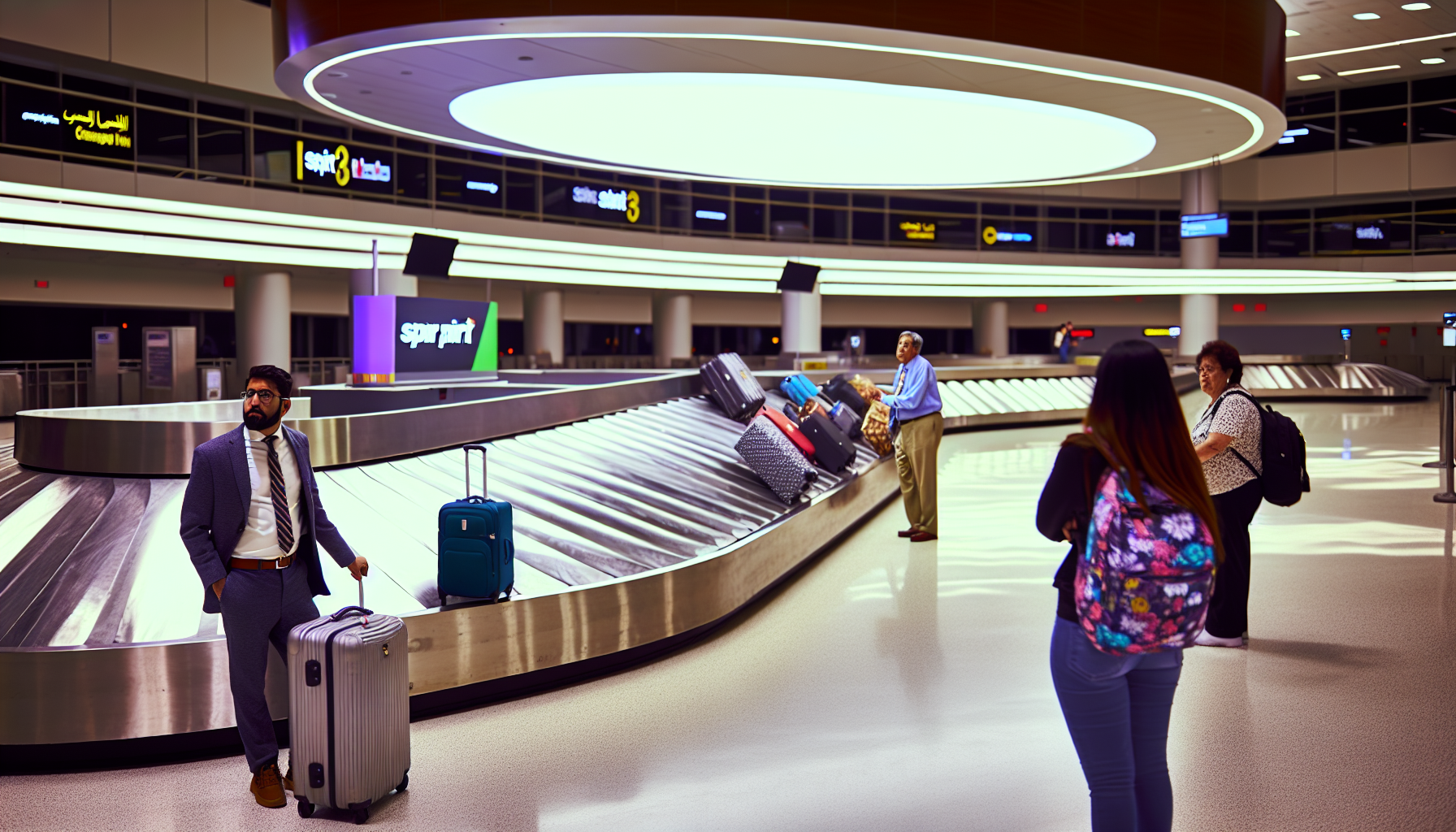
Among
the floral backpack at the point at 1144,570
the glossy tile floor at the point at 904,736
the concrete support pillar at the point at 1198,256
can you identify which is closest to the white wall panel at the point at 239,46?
the glossy tile floor at the point at 904,736

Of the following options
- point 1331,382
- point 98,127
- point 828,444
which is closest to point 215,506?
point 828,444

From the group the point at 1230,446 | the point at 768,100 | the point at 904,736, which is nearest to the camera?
the point at 904,736

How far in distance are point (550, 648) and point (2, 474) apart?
160 inches

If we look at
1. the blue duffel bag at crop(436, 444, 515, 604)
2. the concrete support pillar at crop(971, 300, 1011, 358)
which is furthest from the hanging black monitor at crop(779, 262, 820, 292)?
the concrete support pillar at crop(971, 300, 1011, 358)

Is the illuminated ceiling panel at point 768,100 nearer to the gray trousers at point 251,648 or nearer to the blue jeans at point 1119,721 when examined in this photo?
the gray trousers at point 251,648

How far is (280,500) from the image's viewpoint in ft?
11.9

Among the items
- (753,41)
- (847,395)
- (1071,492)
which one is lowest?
(1071,492)

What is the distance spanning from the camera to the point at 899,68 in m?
10.8

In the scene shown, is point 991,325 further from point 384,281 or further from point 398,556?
point 398,556

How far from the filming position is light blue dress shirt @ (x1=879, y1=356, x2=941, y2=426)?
323 inches

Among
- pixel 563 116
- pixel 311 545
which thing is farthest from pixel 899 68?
pixel 311 545

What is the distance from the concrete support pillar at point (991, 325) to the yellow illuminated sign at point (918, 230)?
312 cm

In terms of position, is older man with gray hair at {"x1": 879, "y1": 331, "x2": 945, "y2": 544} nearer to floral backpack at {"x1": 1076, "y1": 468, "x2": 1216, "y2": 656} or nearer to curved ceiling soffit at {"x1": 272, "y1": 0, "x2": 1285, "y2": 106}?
curved ceiling soffit at {"x1": 272, "y1": 0, "x2": 1285, "y2": 106}

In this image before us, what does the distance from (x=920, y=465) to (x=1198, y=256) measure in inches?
1219
